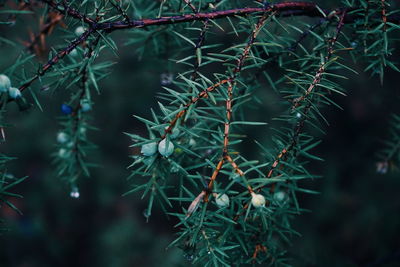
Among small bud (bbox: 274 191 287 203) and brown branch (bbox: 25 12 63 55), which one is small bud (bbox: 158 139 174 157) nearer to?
small bud (bbox: 274 191 287 203)

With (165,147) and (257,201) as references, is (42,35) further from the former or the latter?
(257,201)

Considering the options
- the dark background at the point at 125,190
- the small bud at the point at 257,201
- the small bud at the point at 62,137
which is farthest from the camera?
the dark background at the point at 125,190

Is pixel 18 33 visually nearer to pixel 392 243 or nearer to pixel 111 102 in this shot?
pixel 111 102

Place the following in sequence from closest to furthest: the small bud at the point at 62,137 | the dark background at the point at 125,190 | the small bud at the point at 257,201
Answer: the small bud at the point at 257,201
the small bud at the point at 62,137
the dark background at the point at 125,190

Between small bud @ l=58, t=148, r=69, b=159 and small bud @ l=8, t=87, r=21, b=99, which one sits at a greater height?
small bud @ l=8, t=87, r=21, b=99

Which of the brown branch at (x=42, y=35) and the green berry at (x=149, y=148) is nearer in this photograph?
the green berry at (x=149, y=148)

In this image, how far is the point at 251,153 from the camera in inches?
87.7

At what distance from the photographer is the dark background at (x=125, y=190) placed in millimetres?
1975

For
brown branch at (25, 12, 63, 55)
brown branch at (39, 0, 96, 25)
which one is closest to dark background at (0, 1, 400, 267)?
brown branch at (25, 12, 63, 55)

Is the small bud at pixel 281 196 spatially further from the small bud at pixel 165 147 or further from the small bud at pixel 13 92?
the small bud at pixel 13 92

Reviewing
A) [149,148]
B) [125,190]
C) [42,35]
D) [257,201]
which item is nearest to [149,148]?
[149,148]

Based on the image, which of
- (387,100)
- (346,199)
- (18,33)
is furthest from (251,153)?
(18,33)

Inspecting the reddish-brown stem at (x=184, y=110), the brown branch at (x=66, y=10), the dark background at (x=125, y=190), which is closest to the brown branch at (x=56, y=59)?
the brown branch at (x=66, y=10)

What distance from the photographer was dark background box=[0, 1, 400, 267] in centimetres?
197
